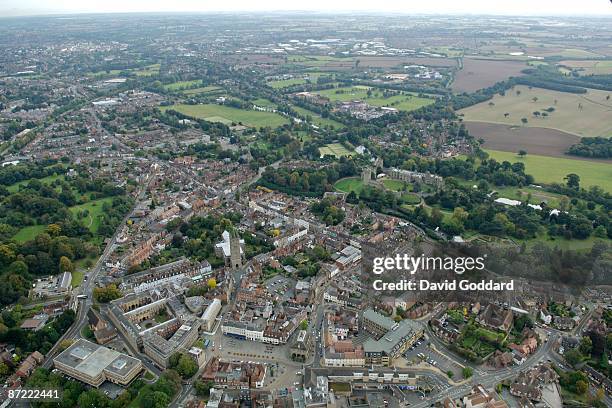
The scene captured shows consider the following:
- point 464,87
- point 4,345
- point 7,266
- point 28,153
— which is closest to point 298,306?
point 4,345

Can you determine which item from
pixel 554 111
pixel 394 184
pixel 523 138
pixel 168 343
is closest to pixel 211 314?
pixel 168 343

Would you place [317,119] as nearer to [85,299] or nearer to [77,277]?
[77,277]

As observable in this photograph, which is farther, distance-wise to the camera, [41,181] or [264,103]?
[264,103]

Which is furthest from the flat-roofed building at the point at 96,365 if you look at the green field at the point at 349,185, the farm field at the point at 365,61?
the farm field at the point at 365,61

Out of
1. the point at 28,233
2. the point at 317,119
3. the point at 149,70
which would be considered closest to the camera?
the point at 28,233

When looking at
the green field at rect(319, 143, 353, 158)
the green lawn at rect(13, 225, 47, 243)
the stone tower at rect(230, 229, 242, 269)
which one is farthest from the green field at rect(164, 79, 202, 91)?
the stone tower at rect(230, 229, 242, 269)

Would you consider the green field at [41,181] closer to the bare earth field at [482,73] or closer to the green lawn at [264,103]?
the green lawn at [264,103]
